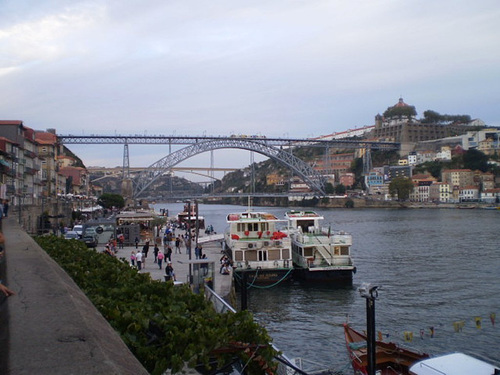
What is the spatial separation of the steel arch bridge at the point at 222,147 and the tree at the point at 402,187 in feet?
40.9

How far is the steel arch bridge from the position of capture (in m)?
68.6

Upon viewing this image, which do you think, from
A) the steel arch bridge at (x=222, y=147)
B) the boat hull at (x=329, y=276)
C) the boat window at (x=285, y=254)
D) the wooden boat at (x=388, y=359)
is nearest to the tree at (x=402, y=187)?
the steel arch bridge at (x=222, y=147)

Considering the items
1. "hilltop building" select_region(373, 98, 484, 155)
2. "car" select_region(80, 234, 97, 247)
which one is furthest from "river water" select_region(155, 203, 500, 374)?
"hilltop building" select_region(373, 98, 484, 155)

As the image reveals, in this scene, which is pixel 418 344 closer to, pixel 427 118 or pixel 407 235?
pixel 407 235

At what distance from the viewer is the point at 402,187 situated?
87.1 m

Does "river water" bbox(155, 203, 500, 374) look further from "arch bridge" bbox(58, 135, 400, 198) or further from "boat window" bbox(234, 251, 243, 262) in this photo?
"arch bridge" bbox(58, 135, 400, 198)

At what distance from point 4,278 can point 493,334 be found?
34.7ft

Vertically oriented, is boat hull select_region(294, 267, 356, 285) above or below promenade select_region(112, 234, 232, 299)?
below

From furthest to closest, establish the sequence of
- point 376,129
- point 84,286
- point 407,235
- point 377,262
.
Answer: point 376,129, point 407,235, point 377,262, point 84,286

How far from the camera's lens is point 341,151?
134 meters

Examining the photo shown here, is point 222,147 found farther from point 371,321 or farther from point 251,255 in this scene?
point 371,321

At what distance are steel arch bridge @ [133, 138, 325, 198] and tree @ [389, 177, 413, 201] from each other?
1247 centimetres

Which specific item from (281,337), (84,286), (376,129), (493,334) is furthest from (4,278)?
(376,129)

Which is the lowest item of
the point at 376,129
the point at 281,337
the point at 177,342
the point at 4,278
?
the point at 281,337
